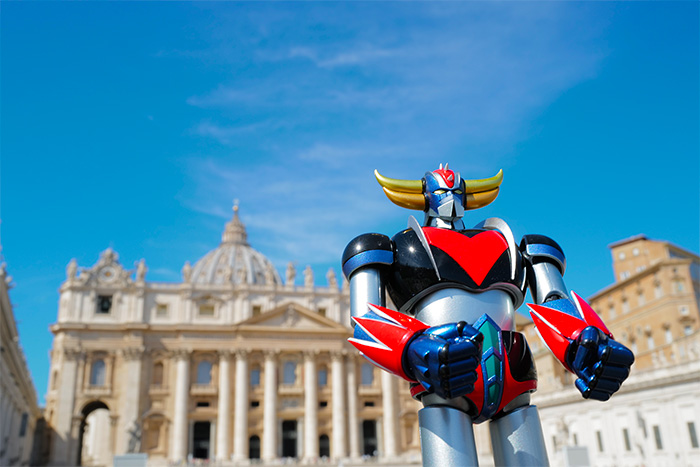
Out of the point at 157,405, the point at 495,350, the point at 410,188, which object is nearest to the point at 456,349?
the point at 495,350

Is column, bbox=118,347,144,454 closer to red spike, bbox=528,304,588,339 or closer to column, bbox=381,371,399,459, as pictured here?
column, bbox=381,371,399,459

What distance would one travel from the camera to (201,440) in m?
48.5

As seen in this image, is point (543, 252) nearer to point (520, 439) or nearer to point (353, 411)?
point (520, 439)

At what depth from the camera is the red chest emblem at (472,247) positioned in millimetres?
4559

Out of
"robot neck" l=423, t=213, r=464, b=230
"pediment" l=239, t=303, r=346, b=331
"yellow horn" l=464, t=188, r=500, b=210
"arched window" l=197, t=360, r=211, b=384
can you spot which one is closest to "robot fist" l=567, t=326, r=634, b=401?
"robot neck" l=423, t=213, r=464, b=230

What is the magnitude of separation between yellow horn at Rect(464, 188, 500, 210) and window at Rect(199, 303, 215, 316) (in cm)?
4749

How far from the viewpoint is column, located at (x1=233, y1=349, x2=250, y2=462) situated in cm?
4666

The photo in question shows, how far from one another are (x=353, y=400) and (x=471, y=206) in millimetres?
47306

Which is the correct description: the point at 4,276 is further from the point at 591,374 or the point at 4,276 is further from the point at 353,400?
the point at 353,400

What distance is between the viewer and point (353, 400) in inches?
1996

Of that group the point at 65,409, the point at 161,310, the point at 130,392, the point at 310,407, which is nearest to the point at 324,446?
the point at 310,407

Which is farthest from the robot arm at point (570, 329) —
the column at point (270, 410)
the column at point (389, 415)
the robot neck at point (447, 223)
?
the column at point (270, 410)

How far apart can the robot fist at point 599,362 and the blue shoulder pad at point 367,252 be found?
1.48m

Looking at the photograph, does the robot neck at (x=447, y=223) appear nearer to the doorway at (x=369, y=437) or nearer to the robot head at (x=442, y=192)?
the robot head at (x=442, y=192)
